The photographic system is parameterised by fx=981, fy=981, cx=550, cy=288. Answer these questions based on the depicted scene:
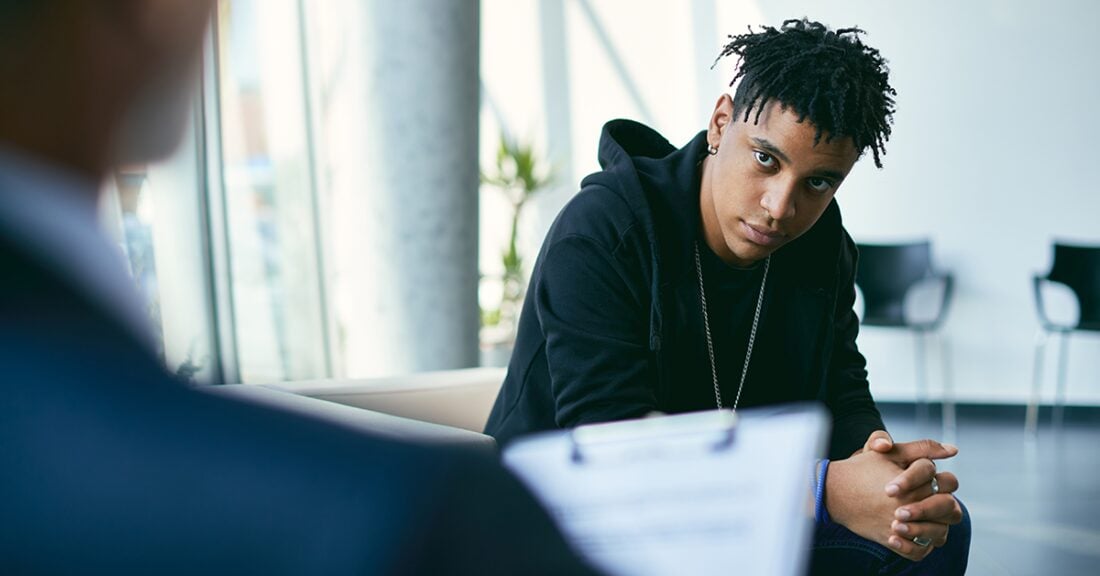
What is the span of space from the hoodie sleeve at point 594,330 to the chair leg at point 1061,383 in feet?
17.2

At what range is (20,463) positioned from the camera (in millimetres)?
455

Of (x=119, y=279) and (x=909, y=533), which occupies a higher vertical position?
(x=119, y=279)

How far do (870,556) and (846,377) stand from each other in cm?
36

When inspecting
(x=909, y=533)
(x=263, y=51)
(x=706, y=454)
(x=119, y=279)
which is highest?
(x=263, y=51)

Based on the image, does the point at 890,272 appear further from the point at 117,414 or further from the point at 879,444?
the point at 117,414

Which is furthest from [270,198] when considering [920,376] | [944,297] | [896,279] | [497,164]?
[920,376]

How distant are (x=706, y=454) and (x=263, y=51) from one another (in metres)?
4.89

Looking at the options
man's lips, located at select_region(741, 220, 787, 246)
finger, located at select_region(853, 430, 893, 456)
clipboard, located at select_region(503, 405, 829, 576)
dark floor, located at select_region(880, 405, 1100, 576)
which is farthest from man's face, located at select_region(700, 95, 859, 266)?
→ dark floor, located at select_region(880, 405, 1100, 576)

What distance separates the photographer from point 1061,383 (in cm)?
600

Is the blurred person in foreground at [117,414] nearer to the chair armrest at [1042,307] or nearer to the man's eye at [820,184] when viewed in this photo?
the man's eye at [820,184]

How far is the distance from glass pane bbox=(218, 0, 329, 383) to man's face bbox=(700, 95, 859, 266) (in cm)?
350

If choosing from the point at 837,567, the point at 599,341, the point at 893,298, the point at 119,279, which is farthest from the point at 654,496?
the point at 893,298

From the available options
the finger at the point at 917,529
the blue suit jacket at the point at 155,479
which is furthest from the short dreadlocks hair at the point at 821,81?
the blue suit jacket at the point at 155,479

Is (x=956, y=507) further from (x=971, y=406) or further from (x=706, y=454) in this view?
(x=971, y=406)
